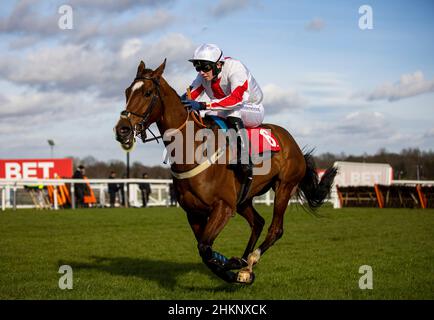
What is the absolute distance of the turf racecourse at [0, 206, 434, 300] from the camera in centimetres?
748

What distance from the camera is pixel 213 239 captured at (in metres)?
7.15

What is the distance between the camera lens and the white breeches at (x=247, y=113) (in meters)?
8.05

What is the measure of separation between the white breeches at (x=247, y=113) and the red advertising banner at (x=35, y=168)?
33169 millimetres

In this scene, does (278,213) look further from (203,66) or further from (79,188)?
(79,188)

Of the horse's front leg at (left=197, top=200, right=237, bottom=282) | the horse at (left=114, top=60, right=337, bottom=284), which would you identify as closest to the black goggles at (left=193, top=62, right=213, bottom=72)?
the horse at (left=114, top=60, right=337, bottom=284)

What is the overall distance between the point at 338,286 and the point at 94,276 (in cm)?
362

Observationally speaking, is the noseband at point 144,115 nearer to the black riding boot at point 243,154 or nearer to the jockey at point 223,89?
the jockey at point 223,89

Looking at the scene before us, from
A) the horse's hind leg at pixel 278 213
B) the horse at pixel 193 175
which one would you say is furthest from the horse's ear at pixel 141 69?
the horse's hind leg at pixel 278 213

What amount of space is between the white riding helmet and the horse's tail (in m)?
3.23

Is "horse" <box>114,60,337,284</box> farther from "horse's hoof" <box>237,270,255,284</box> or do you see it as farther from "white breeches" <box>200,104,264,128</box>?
"white breeches" <box>200,104,264,128</box>

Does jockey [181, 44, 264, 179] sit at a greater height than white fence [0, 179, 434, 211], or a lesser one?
greater

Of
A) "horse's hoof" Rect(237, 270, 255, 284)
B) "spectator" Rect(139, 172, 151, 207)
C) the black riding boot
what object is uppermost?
the black riding boot

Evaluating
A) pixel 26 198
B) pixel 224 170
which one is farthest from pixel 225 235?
pixel 26 198
